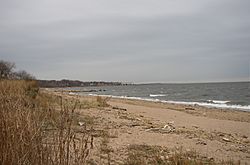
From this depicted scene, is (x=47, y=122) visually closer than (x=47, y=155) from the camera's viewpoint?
No

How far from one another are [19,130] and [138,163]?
2646 millimetres

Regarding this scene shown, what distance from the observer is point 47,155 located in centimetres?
281

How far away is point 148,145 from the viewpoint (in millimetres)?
6809

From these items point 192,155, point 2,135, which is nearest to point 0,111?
point 2,135

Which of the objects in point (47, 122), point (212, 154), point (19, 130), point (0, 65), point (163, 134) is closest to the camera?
point (19, 130)

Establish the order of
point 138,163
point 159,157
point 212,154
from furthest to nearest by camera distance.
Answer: point 212,154
point 159,157
point 138,163

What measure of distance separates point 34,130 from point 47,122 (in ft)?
3.31

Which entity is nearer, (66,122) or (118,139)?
(66,122)

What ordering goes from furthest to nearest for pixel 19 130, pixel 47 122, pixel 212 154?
pixel 212 154
pixel 47 122
pixel 19 130

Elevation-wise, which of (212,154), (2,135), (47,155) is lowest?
(212,154)

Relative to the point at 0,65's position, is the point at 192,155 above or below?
below

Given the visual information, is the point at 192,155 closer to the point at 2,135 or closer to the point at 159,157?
the point at 159,157

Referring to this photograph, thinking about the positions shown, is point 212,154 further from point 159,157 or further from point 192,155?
point 159,157

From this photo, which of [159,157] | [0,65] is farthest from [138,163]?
[0,65]
